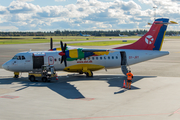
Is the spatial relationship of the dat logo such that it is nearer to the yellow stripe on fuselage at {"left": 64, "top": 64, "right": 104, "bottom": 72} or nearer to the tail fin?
the tail fin

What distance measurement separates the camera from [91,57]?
28.5m

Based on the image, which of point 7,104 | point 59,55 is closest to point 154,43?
point 59,55

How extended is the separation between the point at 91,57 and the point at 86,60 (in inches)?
30.4

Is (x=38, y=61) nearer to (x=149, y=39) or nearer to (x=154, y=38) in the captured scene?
(x=149, y=39)

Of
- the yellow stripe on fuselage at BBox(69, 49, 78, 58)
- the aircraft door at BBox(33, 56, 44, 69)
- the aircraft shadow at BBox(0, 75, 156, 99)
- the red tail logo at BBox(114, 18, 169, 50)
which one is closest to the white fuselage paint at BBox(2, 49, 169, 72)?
the aircraft door at BBox(33, 56, 44, 69)

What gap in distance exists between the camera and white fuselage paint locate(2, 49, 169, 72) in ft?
89.2

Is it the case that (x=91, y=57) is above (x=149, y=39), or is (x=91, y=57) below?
below

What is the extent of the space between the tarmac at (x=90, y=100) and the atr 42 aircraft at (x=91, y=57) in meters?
2.20

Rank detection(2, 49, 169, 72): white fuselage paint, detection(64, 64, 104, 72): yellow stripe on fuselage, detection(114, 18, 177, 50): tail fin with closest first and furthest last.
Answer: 1. detection(2, 49, 169, 72): white fuselage paint
2. detection(64, 64, 104, 72): yellow stripe on fuselage
3. detection(114, 18, 177, 50): tail fin

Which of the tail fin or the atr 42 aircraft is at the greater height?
the tail fin

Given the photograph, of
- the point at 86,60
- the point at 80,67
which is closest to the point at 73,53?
the point at 86,60

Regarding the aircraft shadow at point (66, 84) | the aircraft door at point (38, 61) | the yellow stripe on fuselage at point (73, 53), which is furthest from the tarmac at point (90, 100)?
the yellow stripe on fuselage at point (73, 53)

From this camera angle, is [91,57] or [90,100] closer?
[90,100]

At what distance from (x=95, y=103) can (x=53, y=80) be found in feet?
34.1
